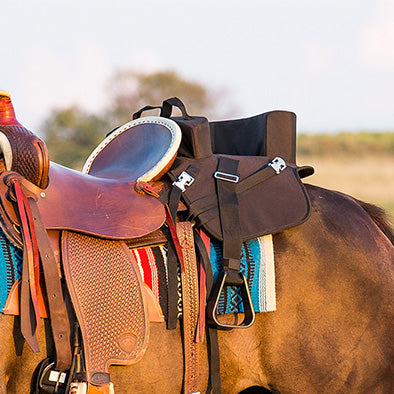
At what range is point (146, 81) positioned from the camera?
2495 centimetres

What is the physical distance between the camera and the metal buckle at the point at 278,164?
7.54 ft

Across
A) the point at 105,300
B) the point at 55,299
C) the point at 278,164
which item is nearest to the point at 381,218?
the point at 278,164

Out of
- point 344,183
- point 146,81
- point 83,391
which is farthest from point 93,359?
point 146,81

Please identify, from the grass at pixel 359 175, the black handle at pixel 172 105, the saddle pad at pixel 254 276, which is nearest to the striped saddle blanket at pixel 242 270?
the saddle pad at pixel 254 276

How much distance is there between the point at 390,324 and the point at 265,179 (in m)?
0.77

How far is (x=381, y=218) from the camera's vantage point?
98.1 inches

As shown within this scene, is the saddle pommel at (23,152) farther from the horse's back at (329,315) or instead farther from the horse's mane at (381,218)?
the horse's mane at (381,218)

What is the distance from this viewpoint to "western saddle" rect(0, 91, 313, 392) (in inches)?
72.4

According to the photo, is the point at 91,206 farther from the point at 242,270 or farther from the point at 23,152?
the point at 242,270

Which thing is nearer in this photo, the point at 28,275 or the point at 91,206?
the point at 28,275

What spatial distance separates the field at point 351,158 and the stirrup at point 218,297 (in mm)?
14684

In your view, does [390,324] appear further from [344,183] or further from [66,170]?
[344,183]

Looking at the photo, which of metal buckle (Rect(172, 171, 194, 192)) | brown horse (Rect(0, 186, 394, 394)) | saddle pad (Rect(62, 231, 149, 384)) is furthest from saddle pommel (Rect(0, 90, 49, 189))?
brown horse (Rect(0, 186, 394, 394))

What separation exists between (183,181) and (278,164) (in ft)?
1.44
